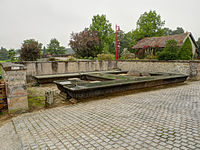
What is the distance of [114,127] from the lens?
3.28 metres

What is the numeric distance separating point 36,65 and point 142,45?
20.6 meters

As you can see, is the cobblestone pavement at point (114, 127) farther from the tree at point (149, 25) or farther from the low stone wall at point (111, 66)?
the tree at point (149, 25)

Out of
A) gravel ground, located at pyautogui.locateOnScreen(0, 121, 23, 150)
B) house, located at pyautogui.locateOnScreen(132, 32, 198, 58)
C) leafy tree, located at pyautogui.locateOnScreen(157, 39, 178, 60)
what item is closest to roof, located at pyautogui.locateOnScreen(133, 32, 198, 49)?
house, located at pyautogui.locateOnScreen(132, 32, 198, 58)

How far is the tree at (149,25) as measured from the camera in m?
32.2

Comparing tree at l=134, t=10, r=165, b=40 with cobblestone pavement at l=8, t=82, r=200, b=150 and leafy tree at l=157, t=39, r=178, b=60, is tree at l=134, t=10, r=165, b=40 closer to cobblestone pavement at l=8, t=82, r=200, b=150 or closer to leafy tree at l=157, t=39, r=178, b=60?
leafy tree at l=157, t=39, r=178, b=60

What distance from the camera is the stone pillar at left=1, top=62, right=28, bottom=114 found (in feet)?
14.0

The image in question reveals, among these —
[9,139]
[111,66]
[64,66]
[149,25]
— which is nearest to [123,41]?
[149,25]

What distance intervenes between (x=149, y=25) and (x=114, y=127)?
33.3 metres

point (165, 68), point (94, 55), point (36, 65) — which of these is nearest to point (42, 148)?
point (36, 65)

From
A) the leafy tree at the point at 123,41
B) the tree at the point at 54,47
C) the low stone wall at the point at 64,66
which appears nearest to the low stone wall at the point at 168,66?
the low stone wall at the point at 64,66

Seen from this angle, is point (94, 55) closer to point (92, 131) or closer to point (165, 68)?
point (165, 68)

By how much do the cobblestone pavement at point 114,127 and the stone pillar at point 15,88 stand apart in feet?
1.32

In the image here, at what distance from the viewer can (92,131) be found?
3.15m

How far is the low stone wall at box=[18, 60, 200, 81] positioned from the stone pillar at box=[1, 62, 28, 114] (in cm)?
624
